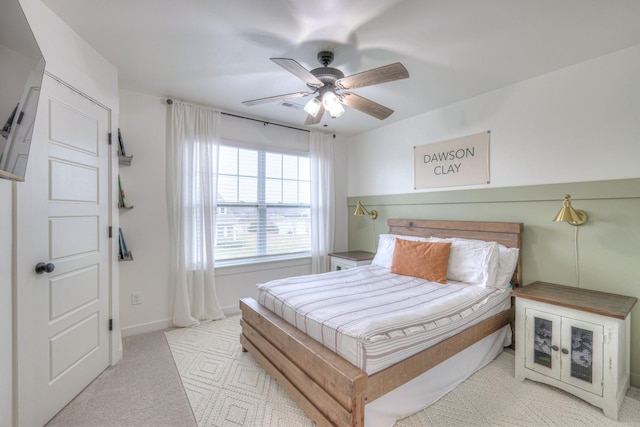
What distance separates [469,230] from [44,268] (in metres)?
3.56

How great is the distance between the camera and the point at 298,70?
1.84m

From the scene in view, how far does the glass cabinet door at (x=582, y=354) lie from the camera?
180 centimetres

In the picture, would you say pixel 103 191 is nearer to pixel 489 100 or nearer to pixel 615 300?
pixel 489 100

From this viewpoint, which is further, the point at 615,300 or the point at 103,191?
the point at 103,191

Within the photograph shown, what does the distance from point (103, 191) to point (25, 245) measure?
0.79m

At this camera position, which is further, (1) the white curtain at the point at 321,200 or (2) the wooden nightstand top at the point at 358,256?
(1) the white curtain at the point at 321,200

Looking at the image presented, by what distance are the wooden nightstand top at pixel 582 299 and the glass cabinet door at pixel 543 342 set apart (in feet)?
0.39

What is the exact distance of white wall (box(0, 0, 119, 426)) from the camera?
142 centimetres

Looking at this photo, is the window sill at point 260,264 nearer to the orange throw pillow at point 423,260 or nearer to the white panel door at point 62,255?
the white panel door at point 62,255

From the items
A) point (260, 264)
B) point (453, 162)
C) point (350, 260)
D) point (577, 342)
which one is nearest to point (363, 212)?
point (350, 260)

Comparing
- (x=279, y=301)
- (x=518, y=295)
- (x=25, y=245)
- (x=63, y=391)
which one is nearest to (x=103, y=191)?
(x=25, y=245)

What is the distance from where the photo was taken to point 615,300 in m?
1.99

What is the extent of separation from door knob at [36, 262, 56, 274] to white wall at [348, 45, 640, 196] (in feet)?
12.0

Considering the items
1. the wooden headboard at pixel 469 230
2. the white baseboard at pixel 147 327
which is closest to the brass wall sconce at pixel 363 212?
the wooden headboard at pixel 469 230
